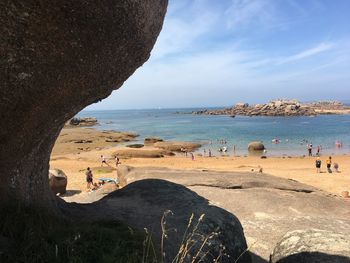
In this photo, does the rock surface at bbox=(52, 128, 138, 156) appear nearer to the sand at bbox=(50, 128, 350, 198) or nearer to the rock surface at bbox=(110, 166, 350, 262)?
the sand at bbox=(50, 128, 350, 198)

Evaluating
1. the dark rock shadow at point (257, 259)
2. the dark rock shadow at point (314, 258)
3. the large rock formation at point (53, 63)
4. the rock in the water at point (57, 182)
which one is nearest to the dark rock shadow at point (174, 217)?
A: the dark rock shadow at point (314, 258)

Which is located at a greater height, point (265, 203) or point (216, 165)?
point (265, 203)

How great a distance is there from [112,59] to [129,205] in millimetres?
3655

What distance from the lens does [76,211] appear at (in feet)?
23.9

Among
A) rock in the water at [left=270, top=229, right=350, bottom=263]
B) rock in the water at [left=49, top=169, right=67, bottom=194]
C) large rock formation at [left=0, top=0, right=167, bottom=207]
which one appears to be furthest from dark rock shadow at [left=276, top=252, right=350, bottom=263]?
rock in the water at [left=49, top=169, right=67, bottom=194]

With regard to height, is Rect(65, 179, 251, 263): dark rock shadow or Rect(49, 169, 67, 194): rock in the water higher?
Rect(65, 179, 251, 263): dark rock shadow

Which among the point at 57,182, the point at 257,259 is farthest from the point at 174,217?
the point at 57,182

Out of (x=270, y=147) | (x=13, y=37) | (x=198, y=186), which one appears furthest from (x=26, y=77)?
(x=270, y=147)

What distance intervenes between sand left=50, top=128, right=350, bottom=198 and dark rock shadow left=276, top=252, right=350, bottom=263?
16.6 metres

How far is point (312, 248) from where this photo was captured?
6.59 m

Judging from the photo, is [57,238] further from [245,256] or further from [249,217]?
[249,217]

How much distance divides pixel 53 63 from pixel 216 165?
3494 centimetres

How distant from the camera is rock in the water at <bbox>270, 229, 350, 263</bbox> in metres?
6.25

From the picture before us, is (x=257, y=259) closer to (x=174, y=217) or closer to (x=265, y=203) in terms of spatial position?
(x=265, y=203)
